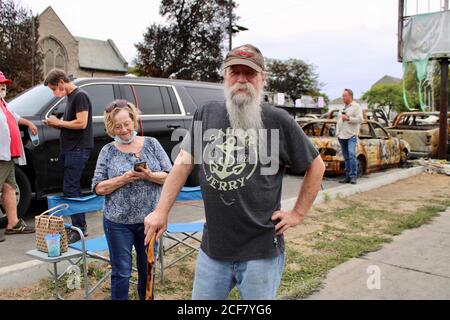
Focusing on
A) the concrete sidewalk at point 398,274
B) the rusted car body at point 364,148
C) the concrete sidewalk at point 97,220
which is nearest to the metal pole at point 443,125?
the rusted car body at point 364,148

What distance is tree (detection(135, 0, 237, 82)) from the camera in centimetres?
3722

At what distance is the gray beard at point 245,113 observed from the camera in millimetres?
2291

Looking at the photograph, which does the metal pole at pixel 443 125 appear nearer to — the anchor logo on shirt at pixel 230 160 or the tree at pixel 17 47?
the anchor logo on shirt at pixel 230 160

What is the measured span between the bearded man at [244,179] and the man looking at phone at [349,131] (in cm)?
699

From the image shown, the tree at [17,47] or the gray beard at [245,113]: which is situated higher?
the tree at [17,47]

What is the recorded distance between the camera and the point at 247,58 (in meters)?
2.31

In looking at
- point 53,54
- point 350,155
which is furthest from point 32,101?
point 53,54

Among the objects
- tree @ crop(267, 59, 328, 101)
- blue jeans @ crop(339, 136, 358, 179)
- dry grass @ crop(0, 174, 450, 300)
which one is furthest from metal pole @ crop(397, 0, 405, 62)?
tree @ crop(267, 59, 328, 101)

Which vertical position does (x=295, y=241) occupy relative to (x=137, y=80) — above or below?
below

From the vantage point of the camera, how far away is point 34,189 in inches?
228

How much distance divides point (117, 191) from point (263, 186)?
139cm
